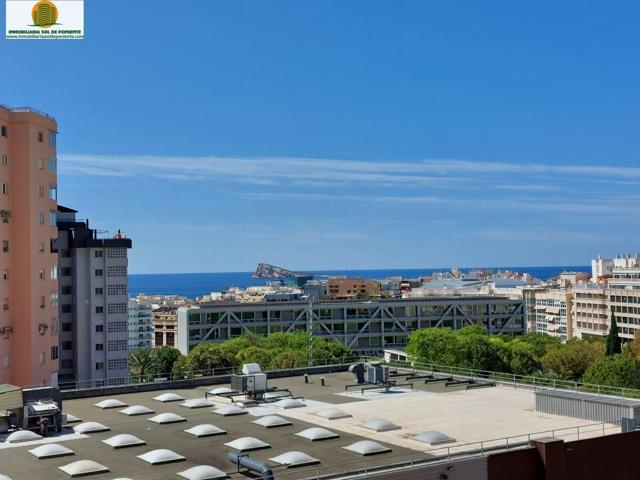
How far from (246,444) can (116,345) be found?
6079 centimetres

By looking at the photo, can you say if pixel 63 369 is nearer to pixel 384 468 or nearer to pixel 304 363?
pixel 304 363

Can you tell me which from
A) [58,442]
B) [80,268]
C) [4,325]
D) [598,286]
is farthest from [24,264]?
[598,286]

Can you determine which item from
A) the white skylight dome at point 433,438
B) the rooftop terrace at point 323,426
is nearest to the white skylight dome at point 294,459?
the rooftop terrace at point 323,426

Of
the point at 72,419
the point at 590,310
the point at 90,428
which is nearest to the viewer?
the point at 90,428

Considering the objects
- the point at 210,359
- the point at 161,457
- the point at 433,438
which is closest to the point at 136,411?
the point at 161,457

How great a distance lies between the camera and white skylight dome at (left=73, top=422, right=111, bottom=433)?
35.5 meters

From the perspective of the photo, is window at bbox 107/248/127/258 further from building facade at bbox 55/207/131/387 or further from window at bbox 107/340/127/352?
window at bbox 107/340/127/352

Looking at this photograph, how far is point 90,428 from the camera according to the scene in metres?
35.7

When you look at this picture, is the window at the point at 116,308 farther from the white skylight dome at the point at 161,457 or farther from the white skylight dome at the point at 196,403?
the white skylight dome at the point at 161,457

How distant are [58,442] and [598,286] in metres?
178

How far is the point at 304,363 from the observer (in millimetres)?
86000

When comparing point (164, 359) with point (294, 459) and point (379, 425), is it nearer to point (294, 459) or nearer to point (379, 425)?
point (379, 425)

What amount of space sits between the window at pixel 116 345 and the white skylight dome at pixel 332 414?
54.2m

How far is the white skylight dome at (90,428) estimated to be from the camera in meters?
35.5
